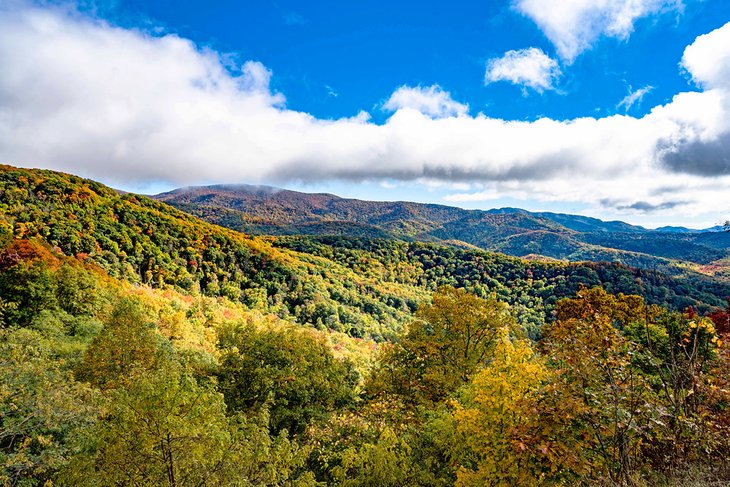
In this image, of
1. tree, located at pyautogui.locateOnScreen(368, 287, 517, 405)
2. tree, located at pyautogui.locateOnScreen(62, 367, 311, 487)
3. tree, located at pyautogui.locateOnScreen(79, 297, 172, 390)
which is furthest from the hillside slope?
tree, located at pyautogui.locateOnScreen(62, 367, 311, 487)

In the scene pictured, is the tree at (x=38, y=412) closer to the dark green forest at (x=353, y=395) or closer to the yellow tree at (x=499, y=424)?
the dark green forest at (x=353, y=395)

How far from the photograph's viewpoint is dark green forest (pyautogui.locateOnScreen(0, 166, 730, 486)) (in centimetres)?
703

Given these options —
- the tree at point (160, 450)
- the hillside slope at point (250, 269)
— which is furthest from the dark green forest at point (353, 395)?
the hillside slope at point (250, 269)

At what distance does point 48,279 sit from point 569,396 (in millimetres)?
Result: 42056

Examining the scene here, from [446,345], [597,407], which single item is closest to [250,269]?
[446,345]

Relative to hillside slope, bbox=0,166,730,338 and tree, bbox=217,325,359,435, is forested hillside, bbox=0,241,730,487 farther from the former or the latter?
hillside slope, bbox=0,166,730,338

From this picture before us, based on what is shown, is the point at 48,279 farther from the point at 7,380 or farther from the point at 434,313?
the point at 434,313

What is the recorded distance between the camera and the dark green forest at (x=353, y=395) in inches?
277

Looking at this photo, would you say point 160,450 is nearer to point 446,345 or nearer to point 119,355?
point 446,345

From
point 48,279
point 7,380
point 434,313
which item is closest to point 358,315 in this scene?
point 48,279

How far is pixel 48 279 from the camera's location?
109ft

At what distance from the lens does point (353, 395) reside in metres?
24.9

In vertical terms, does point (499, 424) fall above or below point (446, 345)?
above

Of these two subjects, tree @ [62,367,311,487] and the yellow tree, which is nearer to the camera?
tree @ [62,367,311,487]
